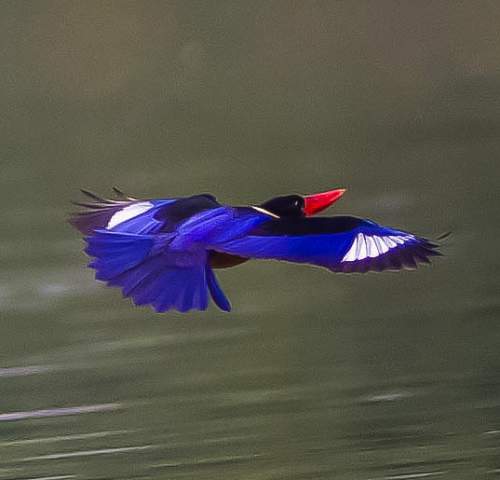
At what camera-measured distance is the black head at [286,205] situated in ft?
2.52

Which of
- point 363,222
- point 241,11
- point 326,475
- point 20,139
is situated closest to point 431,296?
point 363,222

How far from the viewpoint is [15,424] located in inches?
30.4

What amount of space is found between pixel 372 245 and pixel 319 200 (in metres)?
0.08

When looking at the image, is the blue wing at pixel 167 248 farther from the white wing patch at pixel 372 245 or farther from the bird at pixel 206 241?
the white wing patch at pixel 372 245

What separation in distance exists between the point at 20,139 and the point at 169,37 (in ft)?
0.62

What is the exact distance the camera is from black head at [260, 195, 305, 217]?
77 cm

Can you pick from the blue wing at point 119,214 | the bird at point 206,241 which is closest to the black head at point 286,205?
the bird at point 206,241

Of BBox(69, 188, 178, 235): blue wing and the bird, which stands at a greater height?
BBox(69, 188, 178, 235): blue wing

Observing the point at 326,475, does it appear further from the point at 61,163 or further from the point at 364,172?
the point at 61,163

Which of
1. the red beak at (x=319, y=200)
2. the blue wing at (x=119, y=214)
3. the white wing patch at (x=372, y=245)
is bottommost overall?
the white wing patch at (x=372, y=245)

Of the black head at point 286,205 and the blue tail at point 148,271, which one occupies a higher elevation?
the black head at point 286,205

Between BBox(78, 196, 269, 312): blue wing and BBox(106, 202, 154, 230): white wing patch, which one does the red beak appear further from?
BBox(106, 202, 154, 230): white wing patch

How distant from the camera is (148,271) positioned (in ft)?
2.53

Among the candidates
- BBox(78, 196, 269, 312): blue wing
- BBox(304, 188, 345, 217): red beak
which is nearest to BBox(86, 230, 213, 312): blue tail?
BBox(78, 196, 269, 312): blue wing
